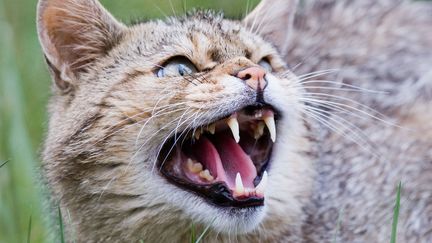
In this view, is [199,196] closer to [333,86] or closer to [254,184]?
[254,184]

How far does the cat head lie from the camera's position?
15.6 ft

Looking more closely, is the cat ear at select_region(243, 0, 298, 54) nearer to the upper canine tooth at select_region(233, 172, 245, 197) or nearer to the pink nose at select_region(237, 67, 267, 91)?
the pink nose at select_region(237, 67, 267, 91)

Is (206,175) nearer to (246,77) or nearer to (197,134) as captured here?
(197,134)

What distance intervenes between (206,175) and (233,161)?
0.17m

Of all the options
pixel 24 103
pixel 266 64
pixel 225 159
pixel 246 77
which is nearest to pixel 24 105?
pixel 24 103

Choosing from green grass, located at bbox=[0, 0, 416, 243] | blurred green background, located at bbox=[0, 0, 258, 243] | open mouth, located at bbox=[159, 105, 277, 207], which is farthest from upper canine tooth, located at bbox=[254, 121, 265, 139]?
blurred green background, located at bbox=[0, 0, 258, 243]

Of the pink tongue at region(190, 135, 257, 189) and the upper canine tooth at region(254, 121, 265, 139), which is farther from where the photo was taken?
the upper canine tooth at region(254, 121, 265, 139)

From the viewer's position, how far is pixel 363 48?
21.3 feet

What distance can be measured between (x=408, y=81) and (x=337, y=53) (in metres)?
0.46

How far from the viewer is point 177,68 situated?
505 centimetres

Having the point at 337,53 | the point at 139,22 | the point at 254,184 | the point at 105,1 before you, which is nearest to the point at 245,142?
the point at 254,184

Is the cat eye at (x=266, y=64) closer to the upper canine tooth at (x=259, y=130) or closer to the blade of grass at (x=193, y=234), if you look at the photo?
the upper canine tooth at (x=259, y=130)

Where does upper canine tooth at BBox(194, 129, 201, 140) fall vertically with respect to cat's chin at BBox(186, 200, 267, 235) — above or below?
above

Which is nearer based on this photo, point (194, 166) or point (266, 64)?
point (194, 166)
